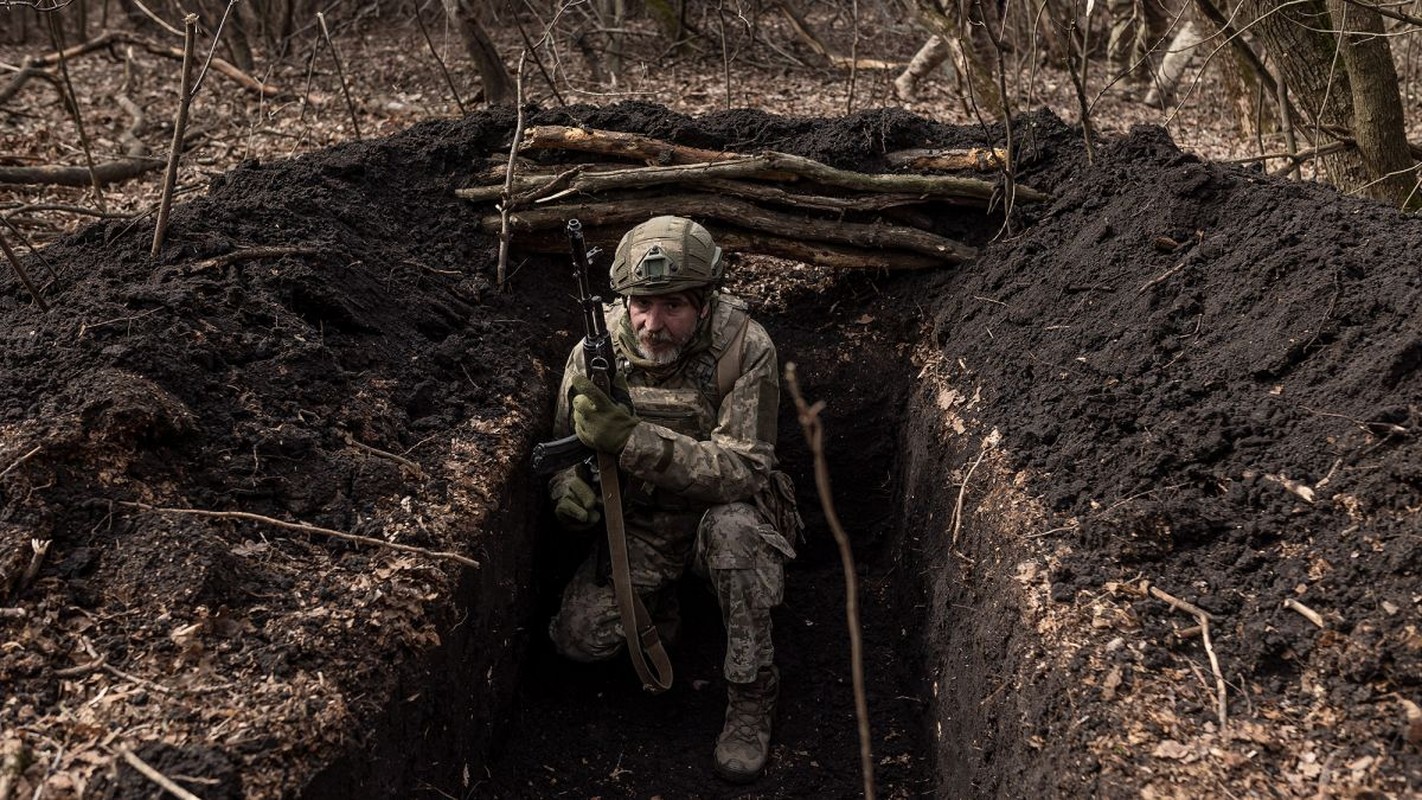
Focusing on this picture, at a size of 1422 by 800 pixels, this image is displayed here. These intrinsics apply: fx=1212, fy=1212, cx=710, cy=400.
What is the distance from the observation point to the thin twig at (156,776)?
298 cm

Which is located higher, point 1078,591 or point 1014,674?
point 1078,591

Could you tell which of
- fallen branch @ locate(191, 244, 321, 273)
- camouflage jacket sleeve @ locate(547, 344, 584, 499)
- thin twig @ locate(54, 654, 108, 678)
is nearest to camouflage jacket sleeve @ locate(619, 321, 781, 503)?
camouflage jacket sleeve @ locate(547, 344, 584, 499)

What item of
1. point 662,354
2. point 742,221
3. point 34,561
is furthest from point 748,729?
point 34,561

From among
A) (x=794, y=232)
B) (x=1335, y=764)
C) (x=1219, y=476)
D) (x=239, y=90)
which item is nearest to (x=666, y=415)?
(x=794, y=232)

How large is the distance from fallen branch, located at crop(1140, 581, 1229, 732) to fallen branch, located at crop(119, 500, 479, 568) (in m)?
2.16

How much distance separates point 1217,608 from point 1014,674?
2.20 feet

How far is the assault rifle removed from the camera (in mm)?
4625

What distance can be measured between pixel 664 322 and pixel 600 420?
1.86ft

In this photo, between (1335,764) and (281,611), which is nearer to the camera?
(1335,764)

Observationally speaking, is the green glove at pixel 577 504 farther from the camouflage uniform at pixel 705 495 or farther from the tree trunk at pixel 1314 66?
the tree trunk at pixel 1314 66

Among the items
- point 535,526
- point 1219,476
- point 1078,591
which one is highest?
point 1219,476

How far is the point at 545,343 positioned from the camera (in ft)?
19.1

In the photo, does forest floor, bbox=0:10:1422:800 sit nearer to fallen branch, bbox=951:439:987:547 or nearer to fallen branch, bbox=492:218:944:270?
fallen branch, bbox=951:439:987:547

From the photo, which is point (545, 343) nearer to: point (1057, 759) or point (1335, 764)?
point (1057, 759)
